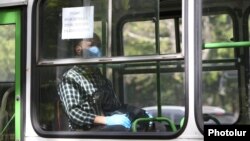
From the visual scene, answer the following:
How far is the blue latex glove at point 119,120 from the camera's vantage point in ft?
11.7

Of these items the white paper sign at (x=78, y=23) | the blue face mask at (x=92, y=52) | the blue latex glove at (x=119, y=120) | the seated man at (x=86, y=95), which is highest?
the white paper sign at (x=78, y=23)

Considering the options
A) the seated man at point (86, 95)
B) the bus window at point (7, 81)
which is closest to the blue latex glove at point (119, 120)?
the seated man at point (86, 95)

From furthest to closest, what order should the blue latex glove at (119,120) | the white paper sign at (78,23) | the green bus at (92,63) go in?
the white paper sign at (78,23)
the blue latex glove at (119,120)
the green bus at (92,63)

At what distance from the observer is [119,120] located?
3576mm

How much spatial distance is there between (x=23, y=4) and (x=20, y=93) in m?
0.61

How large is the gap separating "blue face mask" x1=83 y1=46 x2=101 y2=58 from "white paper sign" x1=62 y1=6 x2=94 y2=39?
3.5 inches

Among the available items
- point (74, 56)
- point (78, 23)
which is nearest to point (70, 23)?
point (78, 23)

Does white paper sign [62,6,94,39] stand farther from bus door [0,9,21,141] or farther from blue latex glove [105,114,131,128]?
blue latex glove [105,114,131,128]

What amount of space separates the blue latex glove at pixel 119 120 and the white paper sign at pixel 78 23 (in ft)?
1.88

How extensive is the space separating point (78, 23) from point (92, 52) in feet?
0.71

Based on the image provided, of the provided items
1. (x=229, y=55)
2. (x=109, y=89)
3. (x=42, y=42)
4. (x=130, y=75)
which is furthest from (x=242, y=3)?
(x=42, y=42)

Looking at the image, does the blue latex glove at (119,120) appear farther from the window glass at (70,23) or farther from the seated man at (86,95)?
the window glass at (70,23)

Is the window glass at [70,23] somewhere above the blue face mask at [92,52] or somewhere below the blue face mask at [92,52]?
above

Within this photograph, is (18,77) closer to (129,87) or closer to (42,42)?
(42,42)
